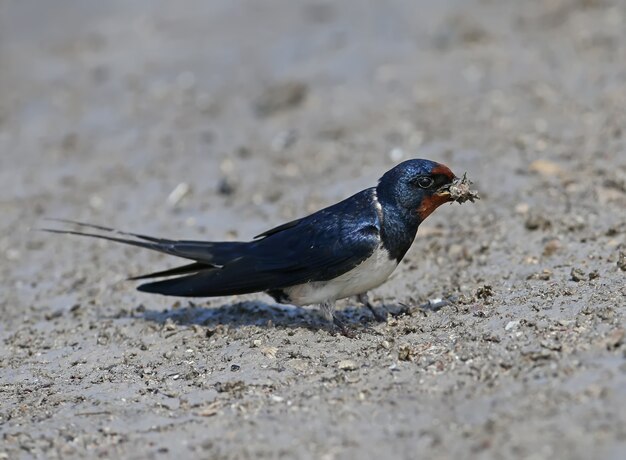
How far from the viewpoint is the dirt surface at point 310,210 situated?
384cm

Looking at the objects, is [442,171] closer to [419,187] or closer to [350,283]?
[419,187]

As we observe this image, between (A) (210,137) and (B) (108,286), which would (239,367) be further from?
(A) (210,137)

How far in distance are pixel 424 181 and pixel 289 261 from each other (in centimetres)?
77

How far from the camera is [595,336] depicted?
4043 mm

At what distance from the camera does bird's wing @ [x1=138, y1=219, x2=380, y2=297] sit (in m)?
4.83

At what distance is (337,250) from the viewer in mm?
4840

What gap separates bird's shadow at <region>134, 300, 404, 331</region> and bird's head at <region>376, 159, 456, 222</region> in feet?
2.19

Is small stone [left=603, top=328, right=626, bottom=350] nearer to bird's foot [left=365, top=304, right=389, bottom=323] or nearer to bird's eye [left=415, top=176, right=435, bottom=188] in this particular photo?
bird's eye [left=415, top=176, right=435, bottom=188]

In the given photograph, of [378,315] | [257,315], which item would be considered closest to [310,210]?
[257,315]

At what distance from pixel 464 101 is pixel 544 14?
217 centimetres

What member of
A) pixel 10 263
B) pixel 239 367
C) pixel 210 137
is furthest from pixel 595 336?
pixel 210 137

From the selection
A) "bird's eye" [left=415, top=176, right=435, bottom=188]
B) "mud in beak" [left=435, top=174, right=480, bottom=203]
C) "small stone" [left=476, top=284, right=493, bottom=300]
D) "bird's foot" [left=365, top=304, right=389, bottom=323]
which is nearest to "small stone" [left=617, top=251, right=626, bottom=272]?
"small stone" [left=476, top=284, right=493, bottom=300]

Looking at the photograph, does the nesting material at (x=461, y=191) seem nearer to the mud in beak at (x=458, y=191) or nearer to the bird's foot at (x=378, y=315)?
the mud in beak at (x=458, y=191)

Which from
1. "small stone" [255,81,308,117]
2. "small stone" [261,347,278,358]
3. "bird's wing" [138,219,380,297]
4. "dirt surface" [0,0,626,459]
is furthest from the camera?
"small stone" [255,81,308,117]
